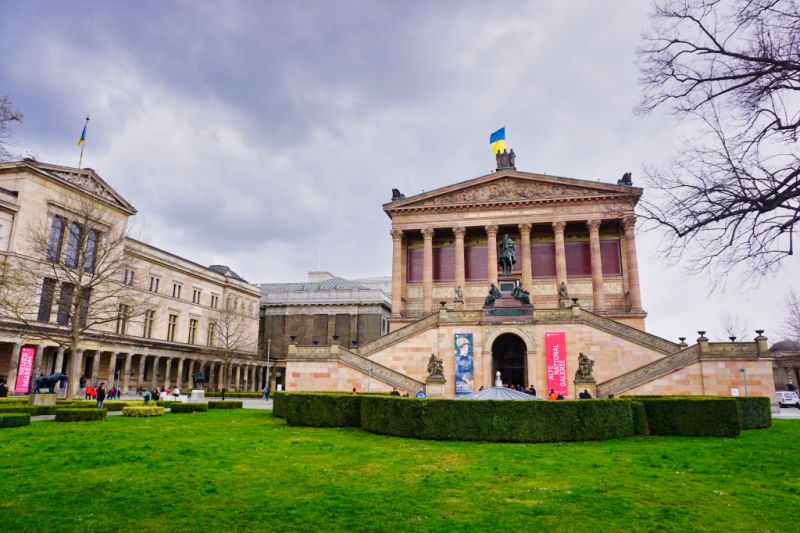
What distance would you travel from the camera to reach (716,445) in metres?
15.7

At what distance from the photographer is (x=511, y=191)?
52.0 metres

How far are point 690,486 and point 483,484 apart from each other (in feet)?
14.2

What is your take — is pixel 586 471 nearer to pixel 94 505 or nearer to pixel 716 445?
pixel 716 445

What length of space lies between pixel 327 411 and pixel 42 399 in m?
16.7

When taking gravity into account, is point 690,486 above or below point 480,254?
below

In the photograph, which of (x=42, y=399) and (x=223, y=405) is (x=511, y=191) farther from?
(x=42, y=399)

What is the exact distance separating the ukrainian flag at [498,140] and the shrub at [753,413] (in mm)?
40075

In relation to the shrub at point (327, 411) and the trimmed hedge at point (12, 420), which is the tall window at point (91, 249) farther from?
the shrub at point (327, 411)

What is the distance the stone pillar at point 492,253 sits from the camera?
5035cm

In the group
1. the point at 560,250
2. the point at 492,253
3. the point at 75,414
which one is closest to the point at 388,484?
the point at 75,414

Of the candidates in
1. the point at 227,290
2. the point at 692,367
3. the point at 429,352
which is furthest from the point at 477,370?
the point at 227,290

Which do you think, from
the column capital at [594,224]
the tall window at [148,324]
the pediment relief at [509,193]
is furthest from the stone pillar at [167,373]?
the column capital at [594,224]

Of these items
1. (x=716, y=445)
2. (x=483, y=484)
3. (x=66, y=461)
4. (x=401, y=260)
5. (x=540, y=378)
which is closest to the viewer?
(x=483, y=484)

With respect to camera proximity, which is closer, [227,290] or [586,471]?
[586,471]
